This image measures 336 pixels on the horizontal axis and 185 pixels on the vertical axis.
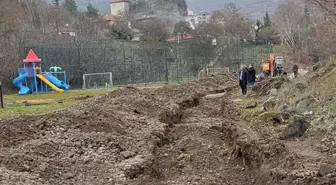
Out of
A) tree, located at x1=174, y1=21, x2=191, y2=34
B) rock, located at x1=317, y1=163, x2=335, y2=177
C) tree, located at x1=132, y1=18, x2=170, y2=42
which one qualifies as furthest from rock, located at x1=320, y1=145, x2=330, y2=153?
tree, located at x1=174, y1=21, x2=191, y2=34

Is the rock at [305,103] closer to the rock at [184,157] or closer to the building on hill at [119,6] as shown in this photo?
the rock at [184,157]

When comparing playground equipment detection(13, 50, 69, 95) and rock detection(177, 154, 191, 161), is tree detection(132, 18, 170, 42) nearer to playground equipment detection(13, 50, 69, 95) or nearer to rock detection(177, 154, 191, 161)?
playground equipment detection(13, 50, 69, 95)

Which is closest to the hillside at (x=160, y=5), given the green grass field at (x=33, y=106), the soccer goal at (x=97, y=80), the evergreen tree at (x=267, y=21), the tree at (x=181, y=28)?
the tree at (x=181, y=28)

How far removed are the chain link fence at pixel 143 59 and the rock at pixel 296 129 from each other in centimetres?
3350

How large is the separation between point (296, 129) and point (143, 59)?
146ft

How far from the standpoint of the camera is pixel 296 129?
10656 mm

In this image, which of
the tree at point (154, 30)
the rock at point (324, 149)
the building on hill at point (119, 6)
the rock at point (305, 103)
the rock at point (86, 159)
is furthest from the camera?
the building on hill at point (119, 6)

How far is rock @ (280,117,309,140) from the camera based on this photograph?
10.6m

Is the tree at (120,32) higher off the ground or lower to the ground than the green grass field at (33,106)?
higher

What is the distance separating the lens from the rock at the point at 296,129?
10570 millimetres

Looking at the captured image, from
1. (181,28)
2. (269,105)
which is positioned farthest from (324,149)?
(181,28)

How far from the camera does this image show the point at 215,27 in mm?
85750

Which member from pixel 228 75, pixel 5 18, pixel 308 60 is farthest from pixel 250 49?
pixel 5 18

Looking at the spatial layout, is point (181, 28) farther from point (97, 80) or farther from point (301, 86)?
point (301, 86)
